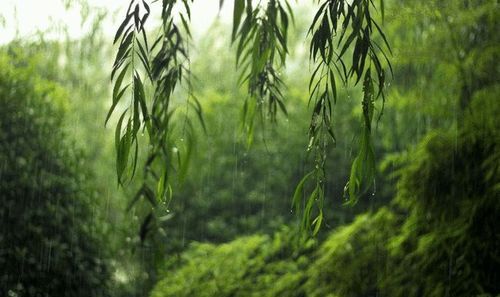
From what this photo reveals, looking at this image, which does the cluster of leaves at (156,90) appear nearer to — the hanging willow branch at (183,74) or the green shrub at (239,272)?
the hanging willow branch at (183,74)

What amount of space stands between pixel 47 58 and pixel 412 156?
3.81 m

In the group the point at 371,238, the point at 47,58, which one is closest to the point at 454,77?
the point at 371,238

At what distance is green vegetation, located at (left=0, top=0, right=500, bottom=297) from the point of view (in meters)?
1.66

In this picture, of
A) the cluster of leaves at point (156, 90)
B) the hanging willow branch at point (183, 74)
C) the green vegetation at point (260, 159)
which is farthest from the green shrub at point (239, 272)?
the cluster of leaves at point (156, 90)

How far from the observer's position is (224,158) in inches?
307

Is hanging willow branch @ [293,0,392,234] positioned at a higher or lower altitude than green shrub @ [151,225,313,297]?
higher

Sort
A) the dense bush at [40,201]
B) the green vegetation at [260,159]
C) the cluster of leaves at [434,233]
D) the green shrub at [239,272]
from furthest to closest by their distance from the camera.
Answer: the dense bush at [40,201], the green shrub at [239,272], the cluster of leaves at [434,233], the green vegetation at [260,159]

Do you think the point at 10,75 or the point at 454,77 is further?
the point at 10,75

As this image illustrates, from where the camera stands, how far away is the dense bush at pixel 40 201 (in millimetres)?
4730

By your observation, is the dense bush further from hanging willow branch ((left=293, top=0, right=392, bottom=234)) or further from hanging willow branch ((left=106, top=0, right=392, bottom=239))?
hanging willow branch ((left=293, top=0, right=392, bottom=234))

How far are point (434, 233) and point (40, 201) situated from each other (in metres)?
2.67

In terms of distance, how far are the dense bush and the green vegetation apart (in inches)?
0.4

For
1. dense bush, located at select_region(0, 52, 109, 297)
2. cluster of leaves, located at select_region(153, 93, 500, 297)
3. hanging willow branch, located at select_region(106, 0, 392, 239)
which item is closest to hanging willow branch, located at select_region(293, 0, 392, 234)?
hanging willow branch, located at select_region(106, 0, 392, 239)

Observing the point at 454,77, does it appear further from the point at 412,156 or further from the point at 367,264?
the point at 367,264
